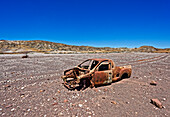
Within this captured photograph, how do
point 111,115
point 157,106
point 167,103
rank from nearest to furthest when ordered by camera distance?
point 111,115 < point 157,106 < point 167,103

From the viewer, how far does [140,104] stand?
454 centimetres

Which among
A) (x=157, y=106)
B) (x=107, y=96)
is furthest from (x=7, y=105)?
(x=157, y=106)

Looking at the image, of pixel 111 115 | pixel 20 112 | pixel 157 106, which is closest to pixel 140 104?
pixel 157 106

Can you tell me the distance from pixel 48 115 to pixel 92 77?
9.50ft

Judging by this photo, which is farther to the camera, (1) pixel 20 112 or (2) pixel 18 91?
(2) pixel 18 91

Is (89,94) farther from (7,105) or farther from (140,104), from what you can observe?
(7,105)

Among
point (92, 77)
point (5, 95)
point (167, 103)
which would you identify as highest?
point (92, 77)

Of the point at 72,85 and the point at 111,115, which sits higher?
the point at 72,85

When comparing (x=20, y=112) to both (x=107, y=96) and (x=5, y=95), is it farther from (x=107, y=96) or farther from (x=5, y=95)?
(x=107, y=96)

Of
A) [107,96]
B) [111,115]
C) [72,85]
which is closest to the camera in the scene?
[111,115]

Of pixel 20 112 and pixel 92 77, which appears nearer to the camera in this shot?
pixel 20 112

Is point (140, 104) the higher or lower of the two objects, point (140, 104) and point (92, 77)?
the lower

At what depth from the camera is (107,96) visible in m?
5.26

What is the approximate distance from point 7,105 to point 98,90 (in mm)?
4459
